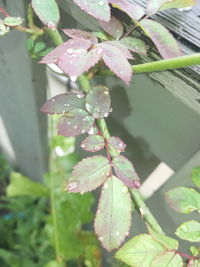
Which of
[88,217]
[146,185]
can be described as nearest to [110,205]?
[146,185]

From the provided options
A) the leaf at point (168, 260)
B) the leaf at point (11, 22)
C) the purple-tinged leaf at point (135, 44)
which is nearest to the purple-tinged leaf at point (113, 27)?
the purple-tinged leaf at point (135, 44)

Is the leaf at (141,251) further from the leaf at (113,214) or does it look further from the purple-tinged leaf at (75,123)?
the purple-tinged leaf at (75,123)

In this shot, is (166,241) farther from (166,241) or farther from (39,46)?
(39,46)

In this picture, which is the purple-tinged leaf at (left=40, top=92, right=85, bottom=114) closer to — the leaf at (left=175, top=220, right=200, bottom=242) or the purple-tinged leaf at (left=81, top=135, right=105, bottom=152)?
the purple-tinged leaf at (left=81, top=135, right=105, bottom=152)

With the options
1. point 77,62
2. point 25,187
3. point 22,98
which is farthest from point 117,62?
point 25,187

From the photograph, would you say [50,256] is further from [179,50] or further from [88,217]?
[179,50]
